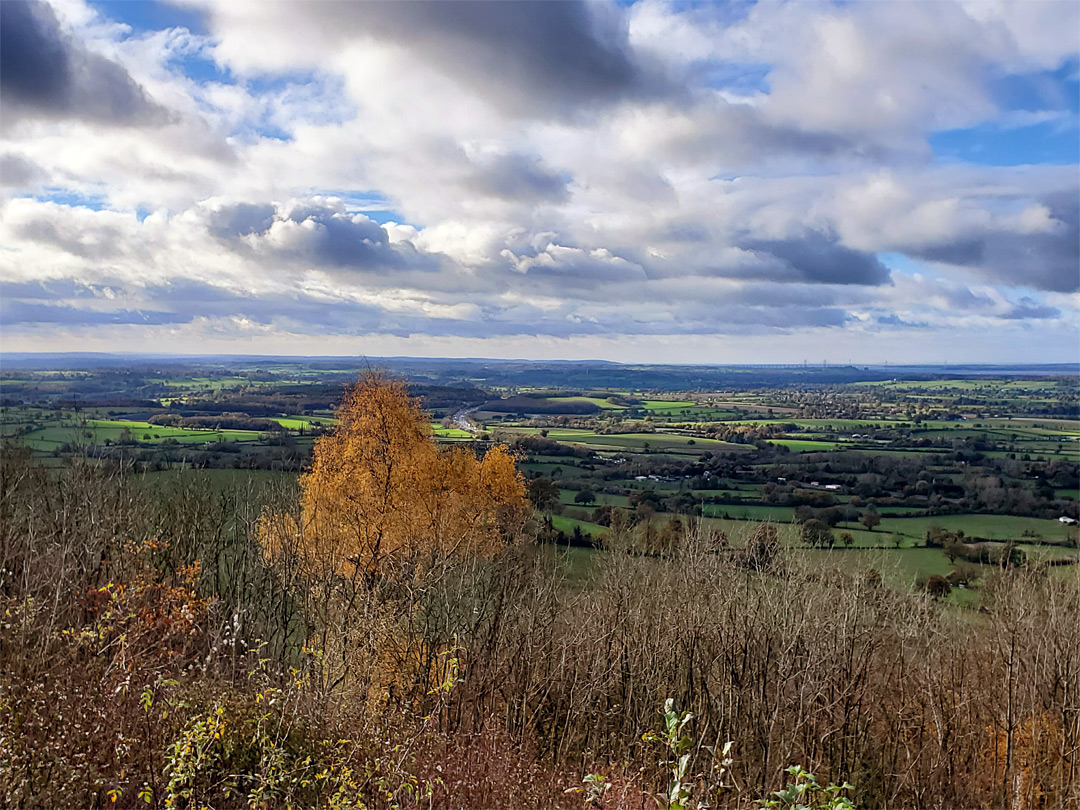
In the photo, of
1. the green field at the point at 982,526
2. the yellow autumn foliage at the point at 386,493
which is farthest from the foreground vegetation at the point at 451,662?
the green field at the point at 982,526

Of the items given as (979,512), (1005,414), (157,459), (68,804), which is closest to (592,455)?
(979,512)

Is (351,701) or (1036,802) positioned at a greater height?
(351,701)

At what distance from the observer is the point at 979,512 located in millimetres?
49406

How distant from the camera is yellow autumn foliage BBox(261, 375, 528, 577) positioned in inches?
1009

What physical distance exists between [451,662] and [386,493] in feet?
66.8

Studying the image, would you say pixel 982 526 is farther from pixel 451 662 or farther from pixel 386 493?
pixel 451 662

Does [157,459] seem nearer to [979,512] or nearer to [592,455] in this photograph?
[592,455]

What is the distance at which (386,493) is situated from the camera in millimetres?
27984

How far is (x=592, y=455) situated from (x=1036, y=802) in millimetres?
47166

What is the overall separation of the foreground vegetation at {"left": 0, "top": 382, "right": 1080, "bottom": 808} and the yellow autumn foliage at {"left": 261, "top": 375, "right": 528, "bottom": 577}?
130 mm

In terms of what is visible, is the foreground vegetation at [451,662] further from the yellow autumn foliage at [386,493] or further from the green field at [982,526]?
the green field at [982,526]

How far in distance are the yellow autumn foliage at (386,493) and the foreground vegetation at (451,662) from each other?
0.43 feet

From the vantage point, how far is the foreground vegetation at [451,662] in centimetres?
813

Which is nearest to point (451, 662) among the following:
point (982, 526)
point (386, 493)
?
point (386, 493)
